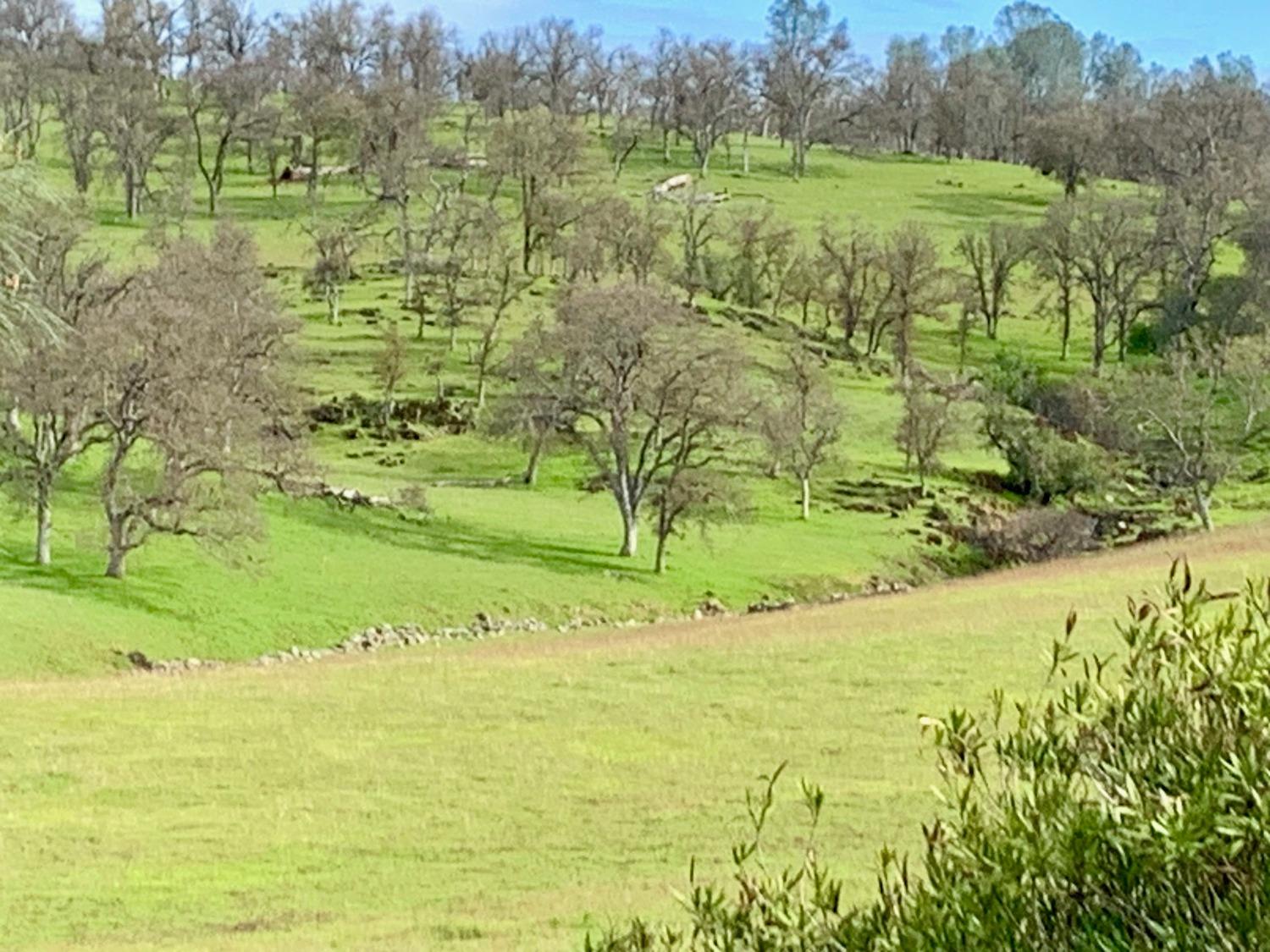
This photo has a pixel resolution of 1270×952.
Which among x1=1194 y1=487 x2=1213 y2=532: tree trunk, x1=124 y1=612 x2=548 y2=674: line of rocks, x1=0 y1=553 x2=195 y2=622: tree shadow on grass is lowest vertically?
x1=124 y1=612 x2=548 y2=674: line of rocks

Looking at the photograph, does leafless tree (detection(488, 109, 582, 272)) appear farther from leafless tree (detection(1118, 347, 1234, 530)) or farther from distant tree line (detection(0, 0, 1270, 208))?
leafless tree (detection(1118, 347, 1234, 530))

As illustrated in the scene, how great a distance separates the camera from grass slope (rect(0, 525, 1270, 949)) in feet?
54.3

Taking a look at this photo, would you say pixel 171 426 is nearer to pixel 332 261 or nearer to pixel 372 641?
pixel 372 641

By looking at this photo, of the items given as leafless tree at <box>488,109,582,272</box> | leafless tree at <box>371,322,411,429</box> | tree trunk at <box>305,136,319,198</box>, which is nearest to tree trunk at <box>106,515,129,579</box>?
leafless tree at <box>371,322,411,429</box>

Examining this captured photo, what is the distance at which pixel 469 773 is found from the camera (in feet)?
76.4

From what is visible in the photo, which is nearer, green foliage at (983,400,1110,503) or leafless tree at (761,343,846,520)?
leafless tree at (761,343,846,520)

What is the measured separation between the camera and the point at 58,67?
124 m

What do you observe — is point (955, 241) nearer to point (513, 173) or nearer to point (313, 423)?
point (513, 173)

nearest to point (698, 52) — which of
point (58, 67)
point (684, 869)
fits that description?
point (58, 67)

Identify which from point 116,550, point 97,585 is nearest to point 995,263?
point 116,550

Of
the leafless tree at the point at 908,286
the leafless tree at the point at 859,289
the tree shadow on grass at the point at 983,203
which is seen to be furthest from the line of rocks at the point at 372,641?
the tree shadow on grass at the point at 983,203

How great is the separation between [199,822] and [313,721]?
264 inches

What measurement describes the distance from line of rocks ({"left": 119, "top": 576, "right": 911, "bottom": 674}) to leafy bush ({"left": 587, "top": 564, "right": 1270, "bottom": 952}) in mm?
35188

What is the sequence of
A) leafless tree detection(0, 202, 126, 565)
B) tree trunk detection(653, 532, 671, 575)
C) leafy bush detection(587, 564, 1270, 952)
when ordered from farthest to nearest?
1. tree trunk detection(653, 532, 671, 575)
2. leafless tree detection(0, 202, 126, 565)
3. leafy bush detection(587, 564, 1270, 952)
